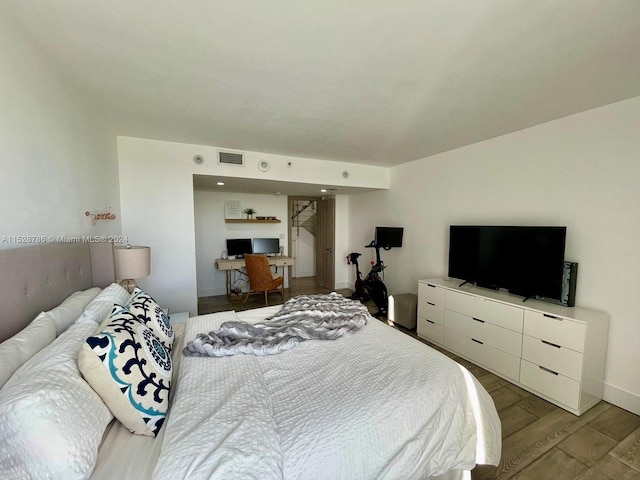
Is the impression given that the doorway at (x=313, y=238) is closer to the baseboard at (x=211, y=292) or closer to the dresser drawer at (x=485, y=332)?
the baseboard at (x=211, y=292)

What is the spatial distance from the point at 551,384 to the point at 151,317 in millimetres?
3053

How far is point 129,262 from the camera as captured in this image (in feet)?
7.47

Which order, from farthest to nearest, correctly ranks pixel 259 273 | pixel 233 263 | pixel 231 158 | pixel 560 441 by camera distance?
pixel 233 263 < pixel 259 273 < pixel 231 158 < pixel 560 441

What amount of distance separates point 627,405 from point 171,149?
4.88m

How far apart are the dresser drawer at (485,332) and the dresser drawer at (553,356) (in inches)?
2.7

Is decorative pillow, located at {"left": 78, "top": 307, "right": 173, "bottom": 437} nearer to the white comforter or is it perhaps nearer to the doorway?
the white comforter

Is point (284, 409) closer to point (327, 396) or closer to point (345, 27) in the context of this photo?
point (327, 396)

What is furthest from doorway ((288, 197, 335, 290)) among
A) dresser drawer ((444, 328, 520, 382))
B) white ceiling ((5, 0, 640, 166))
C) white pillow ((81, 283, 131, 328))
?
white pillow ((81, 283, 131, 328))

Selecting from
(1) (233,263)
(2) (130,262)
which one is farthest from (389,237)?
(2) (130,262)

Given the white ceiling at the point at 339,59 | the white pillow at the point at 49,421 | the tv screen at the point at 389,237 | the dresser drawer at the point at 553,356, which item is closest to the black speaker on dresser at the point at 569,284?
the dresser drawer at the point at 553,356

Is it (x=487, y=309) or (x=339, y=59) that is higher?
(x=339, y=59)

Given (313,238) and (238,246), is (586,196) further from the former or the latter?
(313,238)

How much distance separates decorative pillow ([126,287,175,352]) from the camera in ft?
4.92

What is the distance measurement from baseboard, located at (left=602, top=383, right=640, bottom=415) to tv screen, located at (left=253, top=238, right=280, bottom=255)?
15.6 feet
